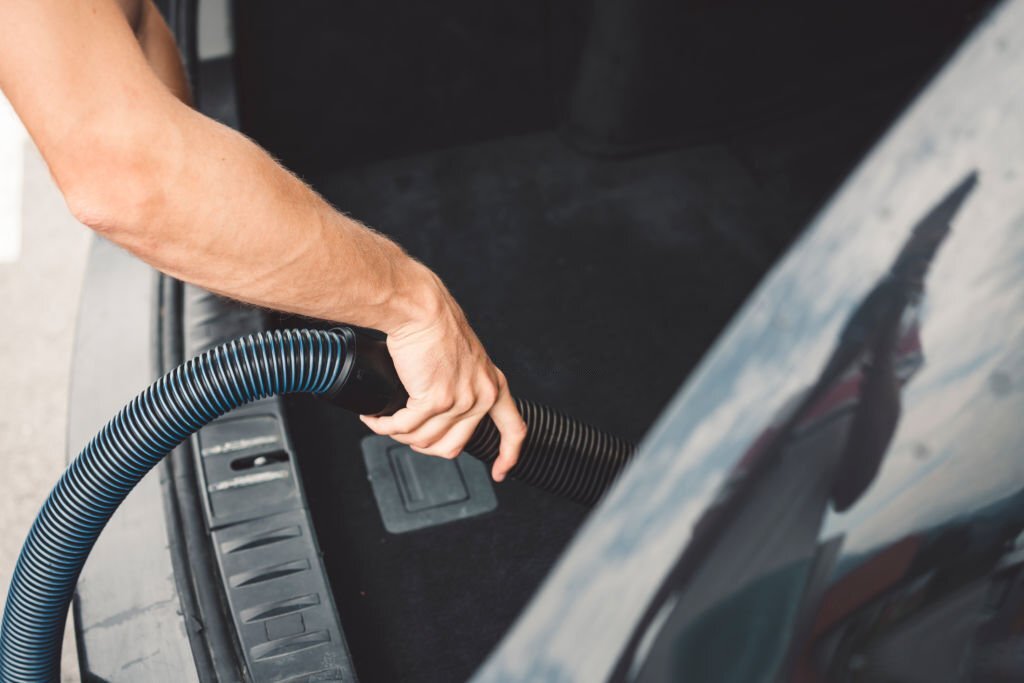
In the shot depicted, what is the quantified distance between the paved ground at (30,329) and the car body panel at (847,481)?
120cm

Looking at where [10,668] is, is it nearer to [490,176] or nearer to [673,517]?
[673,517]

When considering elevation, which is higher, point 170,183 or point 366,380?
point 170,183

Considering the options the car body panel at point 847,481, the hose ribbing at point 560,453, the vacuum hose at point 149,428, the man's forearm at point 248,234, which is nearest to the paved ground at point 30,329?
the vacuum hose at point 149,428

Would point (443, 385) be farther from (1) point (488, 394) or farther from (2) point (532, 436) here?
(2) point (532, 436)

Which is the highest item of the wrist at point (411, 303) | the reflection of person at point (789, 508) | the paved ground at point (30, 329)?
the reflection of person at point (789, 508)

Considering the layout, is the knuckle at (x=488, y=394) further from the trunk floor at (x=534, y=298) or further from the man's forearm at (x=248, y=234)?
the trunk floor at (x=534, y=298)

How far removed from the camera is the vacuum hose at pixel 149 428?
31.5 inches

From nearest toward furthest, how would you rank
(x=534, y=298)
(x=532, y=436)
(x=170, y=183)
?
(x=170, y=183) < (x=532, y=436) < (x=534, y=298)

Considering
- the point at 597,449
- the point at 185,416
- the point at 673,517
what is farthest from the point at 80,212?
the point at 597,449

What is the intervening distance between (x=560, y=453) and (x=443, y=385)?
8.7 inches

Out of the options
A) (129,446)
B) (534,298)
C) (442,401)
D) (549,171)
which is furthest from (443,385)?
(549,171)

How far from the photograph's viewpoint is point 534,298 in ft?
5.76

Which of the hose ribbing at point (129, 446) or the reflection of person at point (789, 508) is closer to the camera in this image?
the reflection of person at point (789, 508)

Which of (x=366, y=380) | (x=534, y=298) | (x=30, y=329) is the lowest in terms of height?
(x=30, y=329)
